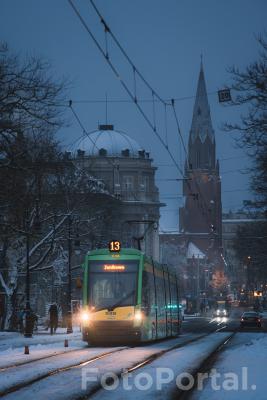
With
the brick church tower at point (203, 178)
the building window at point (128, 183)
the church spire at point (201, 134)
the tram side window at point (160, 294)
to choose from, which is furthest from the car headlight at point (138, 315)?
the brick church tower at point (203, 178)

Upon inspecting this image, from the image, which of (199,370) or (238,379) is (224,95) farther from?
(238,379)

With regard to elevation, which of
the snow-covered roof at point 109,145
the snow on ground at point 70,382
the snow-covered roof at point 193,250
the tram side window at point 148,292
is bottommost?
the snow on ground at point 70,382

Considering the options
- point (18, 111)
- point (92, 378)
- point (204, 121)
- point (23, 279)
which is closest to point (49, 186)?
point (23, 279)

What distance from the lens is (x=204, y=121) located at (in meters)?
176

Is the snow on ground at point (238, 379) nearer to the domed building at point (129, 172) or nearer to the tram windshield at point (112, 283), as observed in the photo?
the tram windshield at point (112, 283)

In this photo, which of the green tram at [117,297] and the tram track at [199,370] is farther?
the green tram at [117,297]

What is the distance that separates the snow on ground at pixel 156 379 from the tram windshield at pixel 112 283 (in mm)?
6603

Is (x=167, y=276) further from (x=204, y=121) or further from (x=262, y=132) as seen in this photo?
(x=204, y=121)

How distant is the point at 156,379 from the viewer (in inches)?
679

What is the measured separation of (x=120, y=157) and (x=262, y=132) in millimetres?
96539

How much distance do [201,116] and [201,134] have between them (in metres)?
6.43

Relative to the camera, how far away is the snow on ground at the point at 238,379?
47.3 feet

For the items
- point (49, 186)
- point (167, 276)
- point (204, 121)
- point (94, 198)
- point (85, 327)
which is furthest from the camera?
point (204, 121)

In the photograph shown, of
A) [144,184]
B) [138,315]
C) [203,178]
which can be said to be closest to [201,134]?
[203,178]
